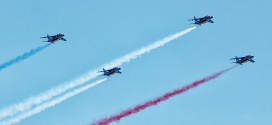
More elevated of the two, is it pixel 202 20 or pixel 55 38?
pixel 55 38

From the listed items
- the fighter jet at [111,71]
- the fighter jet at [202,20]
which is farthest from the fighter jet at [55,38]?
the fighter jet at [202,20]

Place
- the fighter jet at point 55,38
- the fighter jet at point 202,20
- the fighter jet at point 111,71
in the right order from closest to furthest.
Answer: the fighter jet at point 111,71
the fighter jet at point 55,38
the fighter jet at point 202,20

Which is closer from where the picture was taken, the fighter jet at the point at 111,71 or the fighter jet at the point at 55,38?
the fighter jet at the point at 111,71

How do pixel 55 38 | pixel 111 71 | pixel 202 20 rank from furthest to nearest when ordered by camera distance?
1. pixel 202 20
2. pixel 55 38
3. pixel 111 71

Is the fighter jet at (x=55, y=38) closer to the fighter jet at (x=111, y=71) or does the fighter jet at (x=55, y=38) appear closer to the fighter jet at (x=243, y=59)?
the fighter jet at (x=111, y=71)

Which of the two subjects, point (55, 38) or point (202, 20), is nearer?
point (55, 38)

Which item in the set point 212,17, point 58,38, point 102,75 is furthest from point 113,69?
point 212,17

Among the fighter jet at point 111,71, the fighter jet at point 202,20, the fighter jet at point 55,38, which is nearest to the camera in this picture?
the fighter jet at point 111,71

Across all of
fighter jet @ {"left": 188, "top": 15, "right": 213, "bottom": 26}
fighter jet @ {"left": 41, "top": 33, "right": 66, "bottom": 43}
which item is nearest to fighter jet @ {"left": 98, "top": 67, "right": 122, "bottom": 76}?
fighter jet @ {"left": 41, "top": 33, "right": 66, "bottom": 43}

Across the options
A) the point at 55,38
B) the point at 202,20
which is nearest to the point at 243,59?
the point at 202,20

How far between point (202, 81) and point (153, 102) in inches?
433

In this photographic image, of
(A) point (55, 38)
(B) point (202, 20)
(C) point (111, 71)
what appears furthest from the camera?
→ (B) point (202, 20)

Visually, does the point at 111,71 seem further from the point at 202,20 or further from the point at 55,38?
the point at 202,20

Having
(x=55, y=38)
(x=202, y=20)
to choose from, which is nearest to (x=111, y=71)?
(x=55, y=38)
